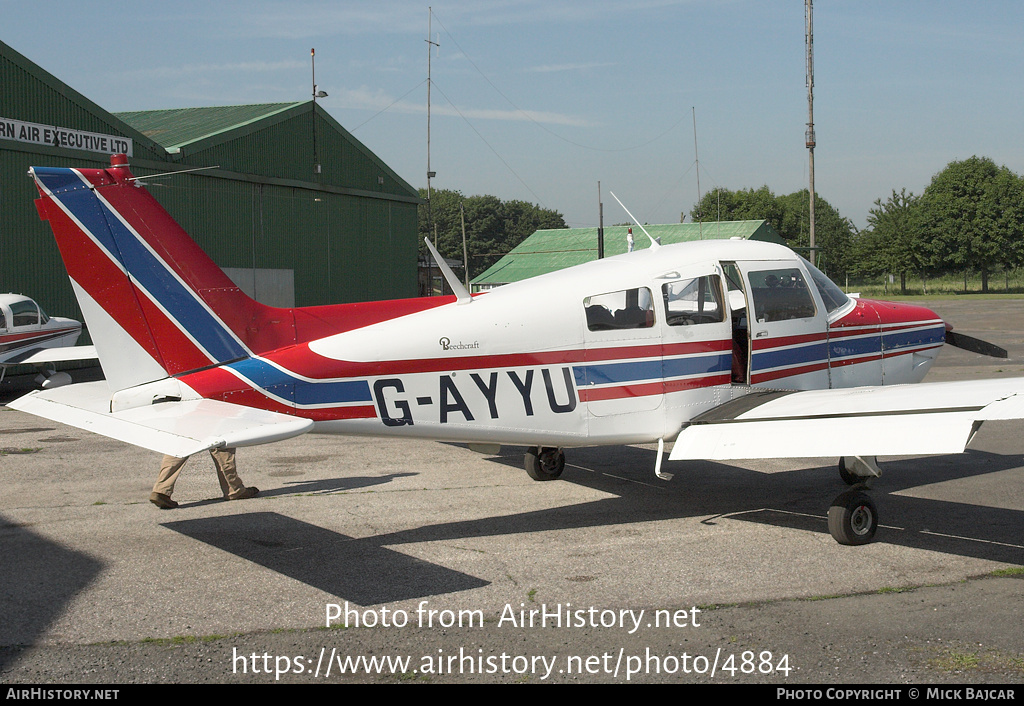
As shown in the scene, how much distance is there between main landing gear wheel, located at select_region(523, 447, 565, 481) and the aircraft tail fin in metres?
3.52

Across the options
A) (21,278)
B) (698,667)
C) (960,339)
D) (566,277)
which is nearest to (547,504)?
(566,277)

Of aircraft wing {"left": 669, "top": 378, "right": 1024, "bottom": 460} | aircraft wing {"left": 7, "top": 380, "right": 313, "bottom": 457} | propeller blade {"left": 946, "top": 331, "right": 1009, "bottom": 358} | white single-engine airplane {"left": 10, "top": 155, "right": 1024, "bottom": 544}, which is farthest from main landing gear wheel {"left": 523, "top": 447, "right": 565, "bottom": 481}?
propeller blade {"left": 946, "top": 331, "right": 1009, "bottom": 358}

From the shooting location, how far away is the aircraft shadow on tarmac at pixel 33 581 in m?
5.27

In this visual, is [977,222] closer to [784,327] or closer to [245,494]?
[784,327]

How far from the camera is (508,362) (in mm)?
7406

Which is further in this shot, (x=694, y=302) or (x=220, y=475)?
(x=220, y=475)

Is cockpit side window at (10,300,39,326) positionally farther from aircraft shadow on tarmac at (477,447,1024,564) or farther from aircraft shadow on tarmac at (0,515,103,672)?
aircraft shadow on tarmac at (477,447,1024,564)

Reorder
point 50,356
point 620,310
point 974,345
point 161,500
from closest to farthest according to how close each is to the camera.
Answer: point 620,310, point 161,500, point 974,345, point 50,356

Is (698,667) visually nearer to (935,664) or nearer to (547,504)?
(935,664)

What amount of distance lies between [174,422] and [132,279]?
73.7 inches

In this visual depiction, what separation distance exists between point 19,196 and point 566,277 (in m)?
18.4

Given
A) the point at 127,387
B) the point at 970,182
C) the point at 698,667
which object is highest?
the point at 970,182

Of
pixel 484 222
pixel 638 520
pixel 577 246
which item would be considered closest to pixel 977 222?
pixel 577 246

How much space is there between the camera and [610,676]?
4703mm
